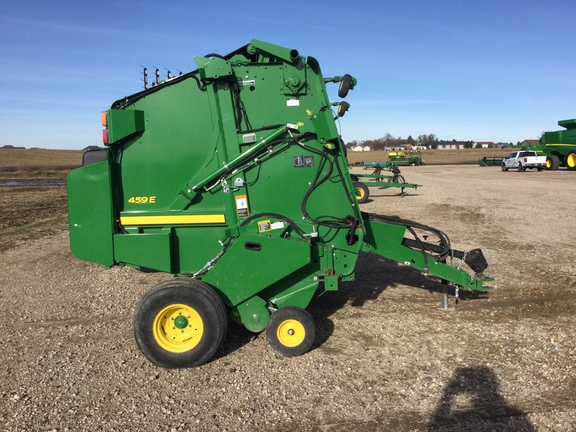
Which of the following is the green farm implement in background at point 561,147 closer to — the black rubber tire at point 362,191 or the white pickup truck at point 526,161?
the white pickup truck at point 526,161

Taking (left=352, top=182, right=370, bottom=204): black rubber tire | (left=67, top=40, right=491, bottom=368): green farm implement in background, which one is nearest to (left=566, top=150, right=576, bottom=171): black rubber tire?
(left=352, top=182, right=370, bottom=204): black rubber tire

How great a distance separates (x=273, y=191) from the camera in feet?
15.7

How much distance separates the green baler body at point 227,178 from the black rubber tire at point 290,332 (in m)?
0.17

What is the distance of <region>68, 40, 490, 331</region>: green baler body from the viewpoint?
4648 millimetres

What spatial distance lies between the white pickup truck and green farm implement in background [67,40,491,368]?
33.1 m

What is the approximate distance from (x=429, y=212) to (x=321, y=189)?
10560mm

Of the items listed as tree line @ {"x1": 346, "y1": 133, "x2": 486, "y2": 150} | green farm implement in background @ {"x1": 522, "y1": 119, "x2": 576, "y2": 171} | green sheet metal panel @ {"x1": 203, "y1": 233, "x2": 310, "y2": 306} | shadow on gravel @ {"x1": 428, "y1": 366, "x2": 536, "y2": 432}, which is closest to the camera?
shadow on gravel @ {"x1": 428, "y1": 366, "x2": 536, "y2": 432}

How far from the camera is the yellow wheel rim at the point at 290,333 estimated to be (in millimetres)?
4512

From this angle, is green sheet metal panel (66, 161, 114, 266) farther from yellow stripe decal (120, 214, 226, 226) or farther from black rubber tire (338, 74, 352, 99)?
black rubber tire (338, 74, 352, 99)

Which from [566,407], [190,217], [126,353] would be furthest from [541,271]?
[126,353]

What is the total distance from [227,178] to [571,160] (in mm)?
33909

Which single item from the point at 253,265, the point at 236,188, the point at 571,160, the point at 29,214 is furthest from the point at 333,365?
the point at 571,160

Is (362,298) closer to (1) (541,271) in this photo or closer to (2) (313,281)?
(2) (313,281)

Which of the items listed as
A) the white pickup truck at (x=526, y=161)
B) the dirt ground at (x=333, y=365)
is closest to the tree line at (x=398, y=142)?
the white pickup truck at (x=526, y=161)
